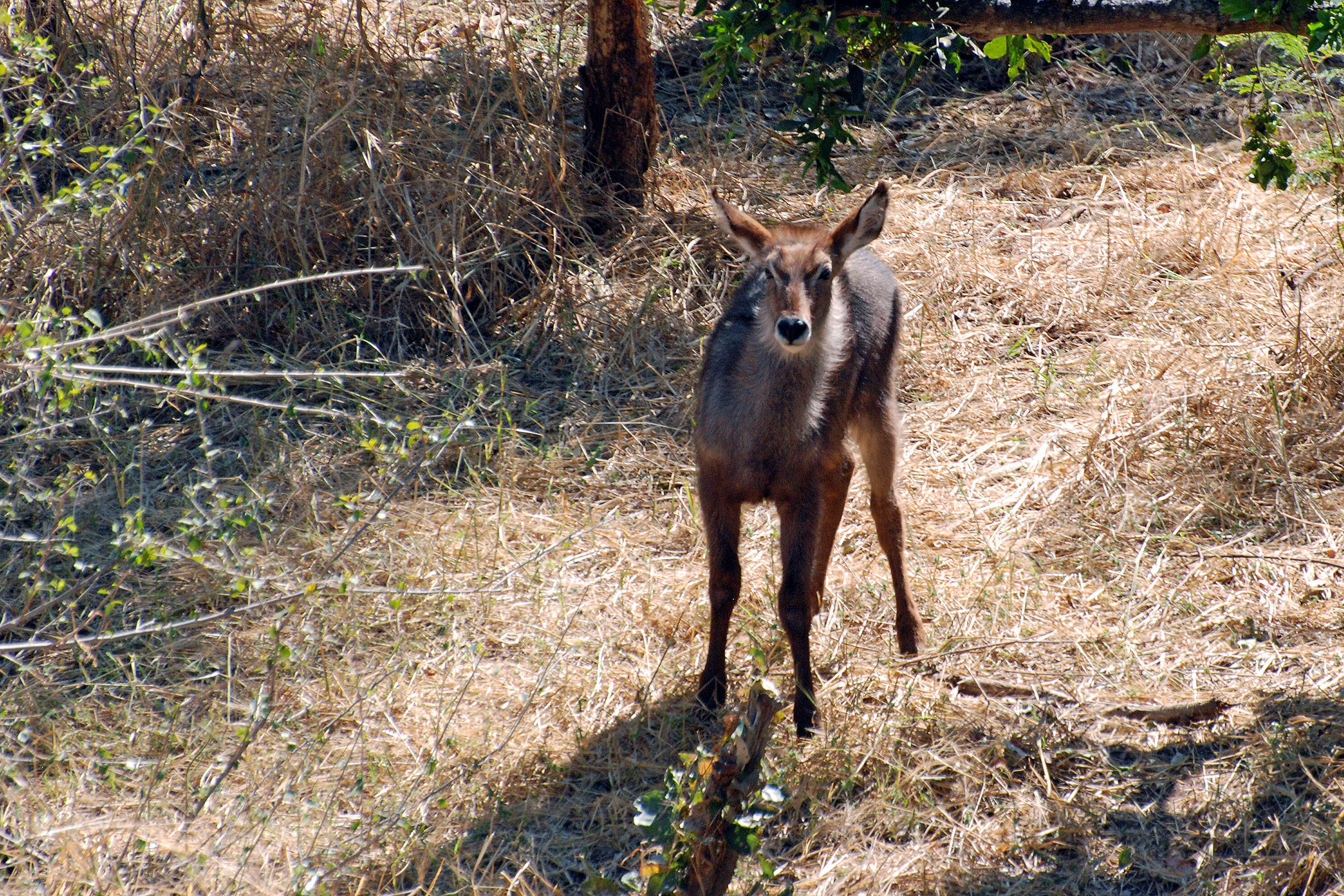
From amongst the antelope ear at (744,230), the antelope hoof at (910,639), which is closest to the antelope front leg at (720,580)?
the antelope hoof at (910,639)

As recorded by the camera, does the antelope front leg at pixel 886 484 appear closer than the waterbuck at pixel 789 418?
No

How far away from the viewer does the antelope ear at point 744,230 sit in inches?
178

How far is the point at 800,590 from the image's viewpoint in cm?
416

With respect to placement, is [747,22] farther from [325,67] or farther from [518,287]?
[325,67]

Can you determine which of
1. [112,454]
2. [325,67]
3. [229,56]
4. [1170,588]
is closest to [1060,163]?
[1170,588]

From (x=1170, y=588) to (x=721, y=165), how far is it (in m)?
3.91

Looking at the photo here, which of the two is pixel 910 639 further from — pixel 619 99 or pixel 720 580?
pixel 619 99

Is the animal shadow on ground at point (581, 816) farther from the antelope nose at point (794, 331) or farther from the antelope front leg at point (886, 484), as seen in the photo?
the antelope nose at point (794, 331)

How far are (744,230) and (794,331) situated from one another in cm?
70

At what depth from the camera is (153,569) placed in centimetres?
490

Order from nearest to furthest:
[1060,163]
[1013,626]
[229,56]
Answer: [1013,626], [229,56], [1060,163]

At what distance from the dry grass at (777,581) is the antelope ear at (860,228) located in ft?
4.69

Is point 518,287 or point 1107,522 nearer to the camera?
point 1107,522

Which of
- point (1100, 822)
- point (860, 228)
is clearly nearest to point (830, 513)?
point (860, 228)
